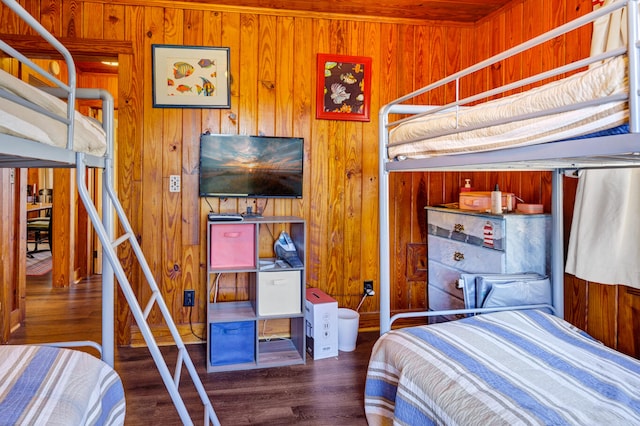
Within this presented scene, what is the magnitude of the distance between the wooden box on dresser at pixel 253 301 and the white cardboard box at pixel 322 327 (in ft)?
0.21

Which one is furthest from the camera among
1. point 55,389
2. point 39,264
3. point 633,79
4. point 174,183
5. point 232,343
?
point 39,264

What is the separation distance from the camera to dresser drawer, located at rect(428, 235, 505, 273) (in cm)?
249

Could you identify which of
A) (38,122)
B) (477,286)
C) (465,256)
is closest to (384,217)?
(477,286)

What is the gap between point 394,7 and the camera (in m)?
3.10

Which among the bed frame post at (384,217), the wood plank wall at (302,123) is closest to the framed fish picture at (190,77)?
the wood plank wall at (302,123)

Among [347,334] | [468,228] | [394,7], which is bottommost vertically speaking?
[347,334]

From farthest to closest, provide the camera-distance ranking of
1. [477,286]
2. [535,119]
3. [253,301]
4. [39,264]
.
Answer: [39,264] < [253,301] < [477,286] < [535,119]

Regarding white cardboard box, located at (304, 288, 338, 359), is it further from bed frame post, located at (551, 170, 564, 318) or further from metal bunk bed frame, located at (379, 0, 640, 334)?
bed frame post, located at (551, 170, 564, 318)

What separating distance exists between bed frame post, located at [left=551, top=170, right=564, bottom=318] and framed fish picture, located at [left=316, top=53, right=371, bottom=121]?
1.42 metres

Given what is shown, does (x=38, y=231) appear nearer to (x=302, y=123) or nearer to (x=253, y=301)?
(x=253, y=301)

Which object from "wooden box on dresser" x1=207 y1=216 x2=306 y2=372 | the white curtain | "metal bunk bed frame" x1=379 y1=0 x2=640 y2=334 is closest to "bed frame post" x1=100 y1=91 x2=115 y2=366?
"wooden box on dresser" x1=207 y1=216 x2=306 y2=372

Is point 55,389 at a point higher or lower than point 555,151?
lower

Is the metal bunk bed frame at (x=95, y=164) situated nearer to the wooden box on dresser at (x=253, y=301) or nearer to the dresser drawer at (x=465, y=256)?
the wooden box on dresser at (x=253, y=301)

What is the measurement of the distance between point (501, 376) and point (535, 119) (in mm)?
800
